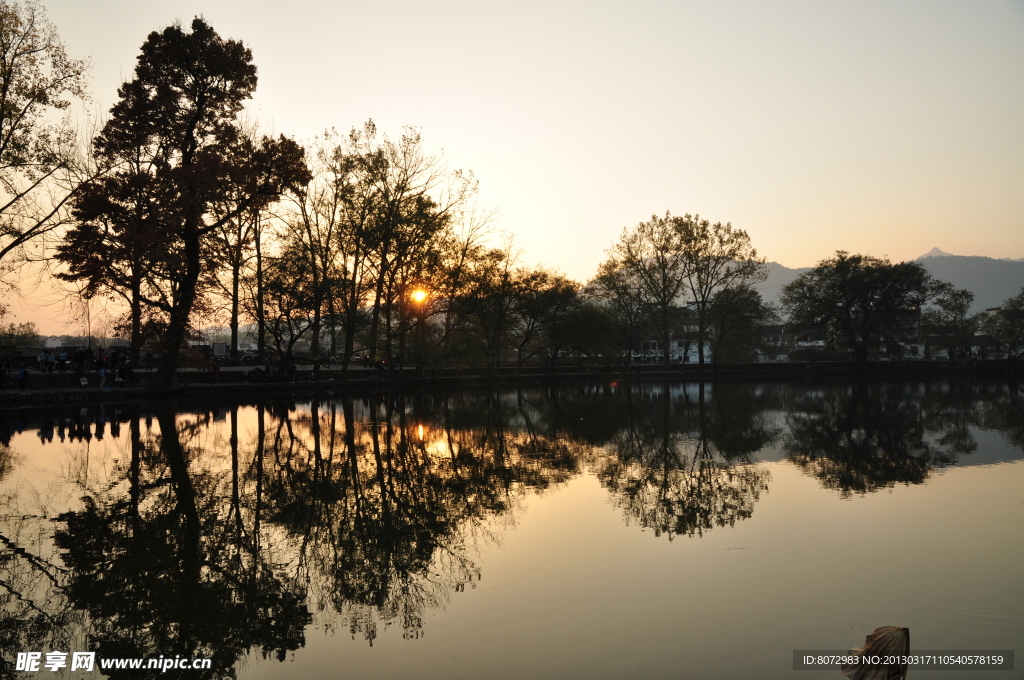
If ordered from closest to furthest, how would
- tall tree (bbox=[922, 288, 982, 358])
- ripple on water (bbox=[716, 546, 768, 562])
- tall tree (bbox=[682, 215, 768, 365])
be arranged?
ripple on water (bbox=[716, 546, 768, 562]) < tall tree (bbox=[682, 215, 768, 365]) < tall tree (bbox=[922, 288, 982, 358])

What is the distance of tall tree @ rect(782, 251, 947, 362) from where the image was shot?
71.6 m

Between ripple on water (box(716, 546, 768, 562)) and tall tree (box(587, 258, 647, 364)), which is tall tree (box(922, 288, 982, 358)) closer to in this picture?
tall tree (box(587, 258, 647, 364))

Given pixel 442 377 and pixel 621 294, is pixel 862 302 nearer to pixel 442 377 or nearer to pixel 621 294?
pixel 621 294

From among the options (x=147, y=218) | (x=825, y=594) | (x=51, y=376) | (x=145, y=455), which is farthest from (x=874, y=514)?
(x=51, y=376)

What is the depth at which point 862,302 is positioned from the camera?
7244 centimetres

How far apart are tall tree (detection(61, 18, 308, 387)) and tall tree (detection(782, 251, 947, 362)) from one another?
62.0m

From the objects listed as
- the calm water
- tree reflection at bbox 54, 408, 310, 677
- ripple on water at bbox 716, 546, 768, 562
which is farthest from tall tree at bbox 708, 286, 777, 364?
tree reflection at bbox 54, 408, 310, 677

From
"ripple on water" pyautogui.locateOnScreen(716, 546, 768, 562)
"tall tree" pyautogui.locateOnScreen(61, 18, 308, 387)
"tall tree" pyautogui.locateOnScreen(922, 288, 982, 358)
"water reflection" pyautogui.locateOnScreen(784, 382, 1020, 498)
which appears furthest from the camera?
"tall tree" pyautogui.locateOnScreen(922, 288, 982, 358)

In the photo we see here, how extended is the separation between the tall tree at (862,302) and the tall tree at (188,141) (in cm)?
6197

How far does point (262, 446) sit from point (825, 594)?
14.8m

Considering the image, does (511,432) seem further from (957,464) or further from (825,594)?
(825,594)

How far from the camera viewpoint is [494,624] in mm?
6078

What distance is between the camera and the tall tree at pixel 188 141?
97.1 ft

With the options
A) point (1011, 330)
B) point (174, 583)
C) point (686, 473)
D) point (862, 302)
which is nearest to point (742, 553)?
point (686, 473)
